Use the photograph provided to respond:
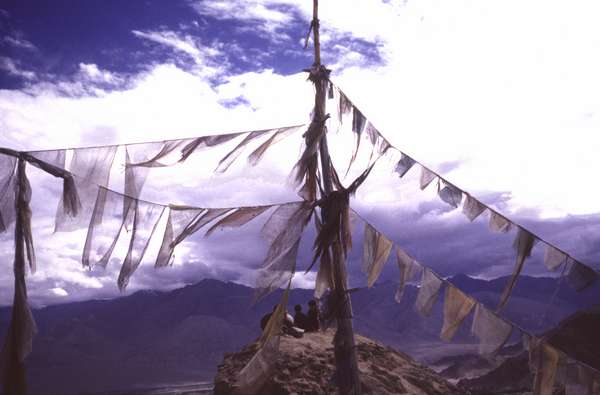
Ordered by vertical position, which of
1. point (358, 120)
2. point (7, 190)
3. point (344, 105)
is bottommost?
point (7, 190)

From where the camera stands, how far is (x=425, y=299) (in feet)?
22.3

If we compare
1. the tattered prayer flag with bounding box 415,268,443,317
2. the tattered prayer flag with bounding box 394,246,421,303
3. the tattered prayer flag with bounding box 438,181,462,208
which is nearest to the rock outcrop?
the tattered prayer flag with bounding box 415,268,443,317

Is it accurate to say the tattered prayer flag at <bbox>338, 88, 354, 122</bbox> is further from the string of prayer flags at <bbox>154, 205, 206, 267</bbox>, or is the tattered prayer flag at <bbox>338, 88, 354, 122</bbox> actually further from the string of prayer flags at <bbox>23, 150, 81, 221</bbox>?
the string of prayer flags at <bbox>23, 150, 81, 221</bbox>

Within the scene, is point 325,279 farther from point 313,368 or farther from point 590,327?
point 590,327

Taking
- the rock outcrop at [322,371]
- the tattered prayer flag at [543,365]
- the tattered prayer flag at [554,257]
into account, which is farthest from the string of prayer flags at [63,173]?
the tattered prayer flag at [554,257]

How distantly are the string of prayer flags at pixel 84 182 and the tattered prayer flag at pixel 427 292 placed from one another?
426 centimetres

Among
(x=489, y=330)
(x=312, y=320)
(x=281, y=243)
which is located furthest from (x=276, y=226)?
(x=312, y=320)

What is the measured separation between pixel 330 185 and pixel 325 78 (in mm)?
1591

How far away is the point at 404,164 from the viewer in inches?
279

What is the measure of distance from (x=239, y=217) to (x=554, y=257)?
13.1ft

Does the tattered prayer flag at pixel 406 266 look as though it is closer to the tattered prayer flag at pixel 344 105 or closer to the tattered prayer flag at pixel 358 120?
the tattered prayer flag at pixel 358 120

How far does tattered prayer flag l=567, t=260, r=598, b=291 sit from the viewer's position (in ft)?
20.4

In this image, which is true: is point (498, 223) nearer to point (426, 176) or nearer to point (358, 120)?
point (426, 176)

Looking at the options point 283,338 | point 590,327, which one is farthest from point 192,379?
point 283,338
